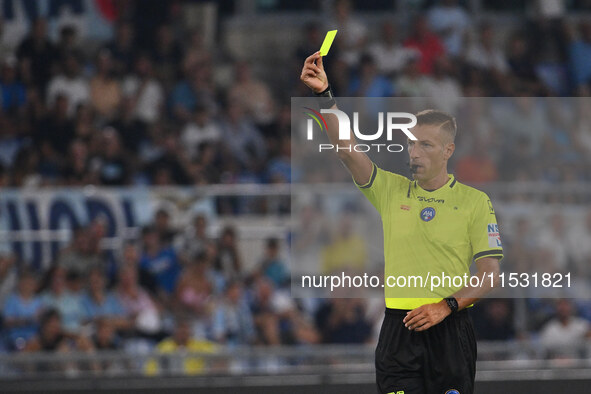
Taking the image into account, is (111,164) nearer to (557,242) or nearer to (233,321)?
(233,321)

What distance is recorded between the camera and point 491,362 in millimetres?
8766

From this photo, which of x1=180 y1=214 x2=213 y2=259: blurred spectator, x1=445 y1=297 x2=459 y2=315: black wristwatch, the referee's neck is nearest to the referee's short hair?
the referee's neck

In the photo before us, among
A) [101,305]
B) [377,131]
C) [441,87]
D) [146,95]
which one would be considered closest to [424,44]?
[441,87]

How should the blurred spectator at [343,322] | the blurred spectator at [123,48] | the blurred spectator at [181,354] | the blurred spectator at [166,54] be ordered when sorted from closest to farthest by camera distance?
the blurred spectator at [181,354] < the blurred spectator at [343,322] < the blurred spectator at [123,48] < the blurred spectator at [166,54]

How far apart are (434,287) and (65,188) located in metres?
5.47

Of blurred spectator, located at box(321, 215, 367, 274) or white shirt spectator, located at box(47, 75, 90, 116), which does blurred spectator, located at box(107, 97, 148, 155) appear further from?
blurred spectator, located at box(321, 215, 367, 274)

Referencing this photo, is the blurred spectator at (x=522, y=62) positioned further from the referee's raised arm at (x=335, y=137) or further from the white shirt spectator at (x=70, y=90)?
the referee's raised arm at (x=335, y=137)

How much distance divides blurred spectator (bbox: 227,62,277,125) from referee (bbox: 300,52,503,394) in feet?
22.6

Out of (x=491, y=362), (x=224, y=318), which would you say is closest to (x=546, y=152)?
(x=491, y=362)

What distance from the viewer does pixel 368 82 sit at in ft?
40.4

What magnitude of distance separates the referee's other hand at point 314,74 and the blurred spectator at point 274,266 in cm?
496

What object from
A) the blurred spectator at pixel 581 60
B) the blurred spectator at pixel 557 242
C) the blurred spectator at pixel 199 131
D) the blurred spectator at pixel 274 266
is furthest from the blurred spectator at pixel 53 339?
the blurred spectator at pixel 581 60

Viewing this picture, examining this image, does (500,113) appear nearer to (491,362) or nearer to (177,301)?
(491,362)

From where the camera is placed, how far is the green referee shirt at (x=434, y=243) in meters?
5.23
